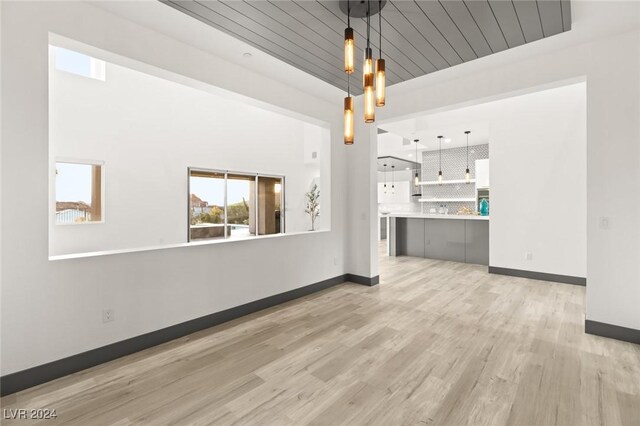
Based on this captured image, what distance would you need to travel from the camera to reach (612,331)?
2939 mm

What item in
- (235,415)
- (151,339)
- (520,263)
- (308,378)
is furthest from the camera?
(520,263)

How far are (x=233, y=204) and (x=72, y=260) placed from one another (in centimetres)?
467

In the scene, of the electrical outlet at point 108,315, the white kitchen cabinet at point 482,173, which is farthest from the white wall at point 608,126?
the white kitchen cabinet at point 482,173

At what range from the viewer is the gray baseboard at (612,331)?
2.84 metres

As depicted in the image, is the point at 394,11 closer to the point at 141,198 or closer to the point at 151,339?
the point at 151,339

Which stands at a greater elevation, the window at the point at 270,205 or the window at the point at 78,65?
the window at the point at 78,65

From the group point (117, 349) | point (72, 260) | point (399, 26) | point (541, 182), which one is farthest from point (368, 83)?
point (541, 182)

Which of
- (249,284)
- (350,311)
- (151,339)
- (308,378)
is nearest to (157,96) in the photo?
(249,284)

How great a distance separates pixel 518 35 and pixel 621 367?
9.64 feet

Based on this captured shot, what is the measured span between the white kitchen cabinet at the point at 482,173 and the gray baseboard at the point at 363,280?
486 cm

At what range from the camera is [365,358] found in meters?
2.56

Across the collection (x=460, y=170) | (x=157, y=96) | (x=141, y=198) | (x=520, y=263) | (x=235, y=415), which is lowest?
(x=235, y=415)

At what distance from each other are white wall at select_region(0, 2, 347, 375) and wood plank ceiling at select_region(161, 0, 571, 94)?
1.37ft

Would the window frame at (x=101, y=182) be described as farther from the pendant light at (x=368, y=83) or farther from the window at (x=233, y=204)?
the pendant light at (x=368, y=83)
